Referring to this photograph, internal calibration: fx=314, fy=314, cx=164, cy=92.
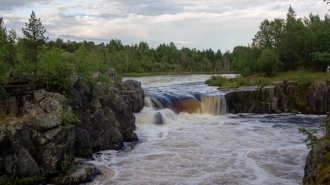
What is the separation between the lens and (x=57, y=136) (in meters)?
14.2

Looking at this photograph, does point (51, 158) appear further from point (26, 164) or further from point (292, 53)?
point (292, 53)

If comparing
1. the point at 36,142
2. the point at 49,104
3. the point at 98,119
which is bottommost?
the point at 36,142

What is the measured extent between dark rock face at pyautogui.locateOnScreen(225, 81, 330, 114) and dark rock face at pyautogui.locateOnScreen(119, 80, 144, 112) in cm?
991

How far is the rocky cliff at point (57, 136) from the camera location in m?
12.8

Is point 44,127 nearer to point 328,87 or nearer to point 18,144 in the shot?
point 18,144

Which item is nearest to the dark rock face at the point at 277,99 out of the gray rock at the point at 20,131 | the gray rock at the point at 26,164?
the gray rock at the point at 20,131

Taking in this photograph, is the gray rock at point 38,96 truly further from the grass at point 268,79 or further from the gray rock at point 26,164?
the grass at point 268,79

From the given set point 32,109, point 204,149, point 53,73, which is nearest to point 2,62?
point 53,73

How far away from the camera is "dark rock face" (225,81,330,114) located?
104 feet

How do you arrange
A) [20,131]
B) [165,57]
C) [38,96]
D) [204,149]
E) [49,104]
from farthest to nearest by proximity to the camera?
[165,57]
[204,149]
[38,96]
[49,104]
[20,131]

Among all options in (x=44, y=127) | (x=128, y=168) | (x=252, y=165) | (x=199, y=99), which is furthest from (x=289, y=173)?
(x=199, y=99)

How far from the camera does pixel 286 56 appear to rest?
44.3 meters

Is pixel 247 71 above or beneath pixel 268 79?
above

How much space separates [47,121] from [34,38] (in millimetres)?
6064
